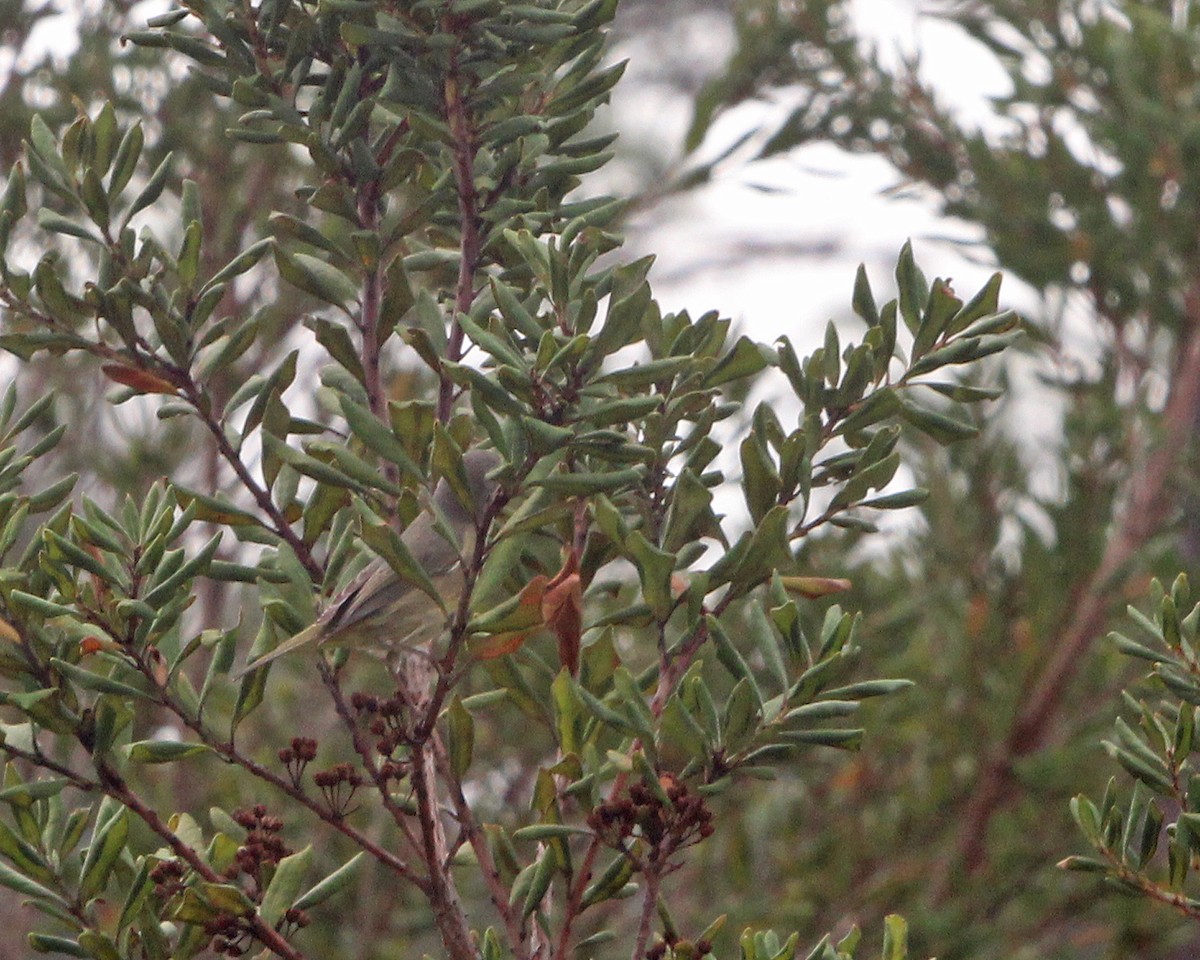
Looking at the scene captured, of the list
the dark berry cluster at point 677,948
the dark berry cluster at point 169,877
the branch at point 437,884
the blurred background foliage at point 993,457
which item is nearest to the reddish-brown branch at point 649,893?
the dark berry cluster at point 677,948

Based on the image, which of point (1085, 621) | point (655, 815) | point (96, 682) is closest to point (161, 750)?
point (96, 682)

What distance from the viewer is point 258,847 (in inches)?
42.8

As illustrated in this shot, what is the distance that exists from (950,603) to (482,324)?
233 cm

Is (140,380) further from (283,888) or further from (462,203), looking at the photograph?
(283,888)

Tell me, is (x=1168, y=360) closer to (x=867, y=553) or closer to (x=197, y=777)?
(x=867, y=553)

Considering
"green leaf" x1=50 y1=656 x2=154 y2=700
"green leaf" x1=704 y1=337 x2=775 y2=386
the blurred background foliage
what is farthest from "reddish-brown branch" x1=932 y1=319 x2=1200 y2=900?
"green leaf" x1=50 y1=656 x2=154 y2=700

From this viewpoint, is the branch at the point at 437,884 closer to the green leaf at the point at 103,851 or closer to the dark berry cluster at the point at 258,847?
the dark berry cluster at the point at 258,847

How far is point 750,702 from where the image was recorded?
40.0 inches

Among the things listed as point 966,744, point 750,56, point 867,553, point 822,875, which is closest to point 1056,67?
point 750,56

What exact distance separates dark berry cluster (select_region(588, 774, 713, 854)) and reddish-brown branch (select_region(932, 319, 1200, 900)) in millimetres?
2161

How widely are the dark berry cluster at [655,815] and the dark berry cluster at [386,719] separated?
0.14m

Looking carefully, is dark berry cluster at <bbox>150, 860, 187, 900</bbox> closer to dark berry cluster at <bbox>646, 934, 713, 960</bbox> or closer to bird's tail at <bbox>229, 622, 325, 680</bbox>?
bird's tail at <bbox>229, 622, 325, 680</bbox>

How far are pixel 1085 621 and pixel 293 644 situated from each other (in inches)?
90.8

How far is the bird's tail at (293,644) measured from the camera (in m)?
1.09
